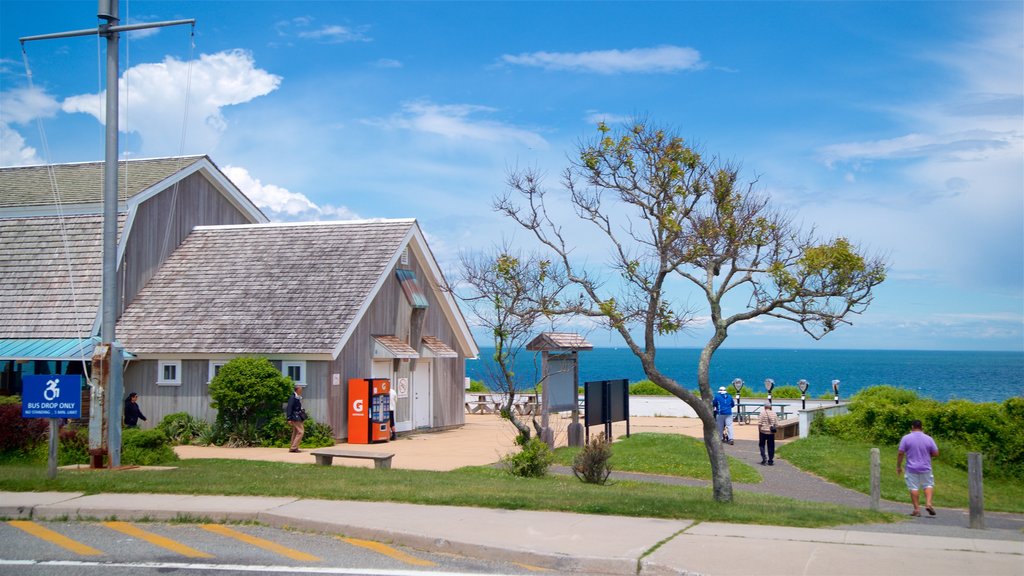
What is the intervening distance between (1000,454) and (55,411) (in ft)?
68.8

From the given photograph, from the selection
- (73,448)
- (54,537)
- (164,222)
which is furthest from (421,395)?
(54,537)

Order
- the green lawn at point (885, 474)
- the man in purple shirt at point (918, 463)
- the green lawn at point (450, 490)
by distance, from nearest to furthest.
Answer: the green lawn at point (450, 490)
the man in purple shirt at point (918, 463)
the green lawn at point (885, 474)

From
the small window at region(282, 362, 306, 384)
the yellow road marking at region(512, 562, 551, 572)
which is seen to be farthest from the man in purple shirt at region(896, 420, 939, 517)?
the small window at region(282, 362, 306, 384)

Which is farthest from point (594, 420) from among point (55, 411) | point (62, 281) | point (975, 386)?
point (975, 386)

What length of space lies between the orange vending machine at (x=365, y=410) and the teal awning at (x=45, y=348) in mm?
6823

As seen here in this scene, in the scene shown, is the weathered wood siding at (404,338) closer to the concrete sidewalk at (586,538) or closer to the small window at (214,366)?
the small window at (214,366)

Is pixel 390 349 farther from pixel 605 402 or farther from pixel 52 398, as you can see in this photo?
pixel 52 398

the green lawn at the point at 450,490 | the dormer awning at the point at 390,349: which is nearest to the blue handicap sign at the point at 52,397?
the green lawn at the point at 450,490

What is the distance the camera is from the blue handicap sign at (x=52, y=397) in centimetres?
1439

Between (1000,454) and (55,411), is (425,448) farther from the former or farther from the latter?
(1000,454)

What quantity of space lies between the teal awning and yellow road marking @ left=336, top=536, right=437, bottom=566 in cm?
1569

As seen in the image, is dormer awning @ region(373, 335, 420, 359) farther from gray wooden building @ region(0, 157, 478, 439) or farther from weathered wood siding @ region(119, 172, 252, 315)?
weathered wood siding @ region(119, 172, 252, 315)

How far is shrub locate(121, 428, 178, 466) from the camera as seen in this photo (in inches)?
672

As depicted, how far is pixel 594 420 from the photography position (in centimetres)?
2386
